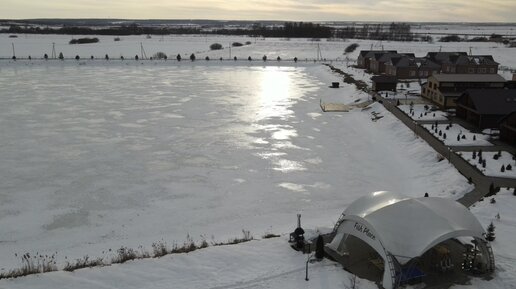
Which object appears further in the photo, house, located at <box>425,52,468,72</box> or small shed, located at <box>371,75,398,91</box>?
house, located at <box>425,52,468,72</box>

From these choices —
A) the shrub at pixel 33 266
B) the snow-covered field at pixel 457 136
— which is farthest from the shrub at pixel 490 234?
the shrub at pixel 33 266

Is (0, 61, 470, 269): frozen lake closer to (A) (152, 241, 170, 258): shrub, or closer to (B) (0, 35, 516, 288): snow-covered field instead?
(B) (0, 35, 516, 288): snow-covered field

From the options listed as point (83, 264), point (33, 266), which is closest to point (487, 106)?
point (83, 264)

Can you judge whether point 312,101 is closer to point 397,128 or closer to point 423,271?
point 397,128

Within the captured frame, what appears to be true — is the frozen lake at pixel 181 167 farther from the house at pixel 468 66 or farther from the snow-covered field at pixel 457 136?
the house at pixel 468 66

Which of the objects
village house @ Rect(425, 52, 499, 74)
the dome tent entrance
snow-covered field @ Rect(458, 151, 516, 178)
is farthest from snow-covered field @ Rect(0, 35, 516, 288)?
village house @ Rect(425, 52, 499, 74)

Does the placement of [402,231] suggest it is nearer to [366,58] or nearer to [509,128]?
[509,128]
